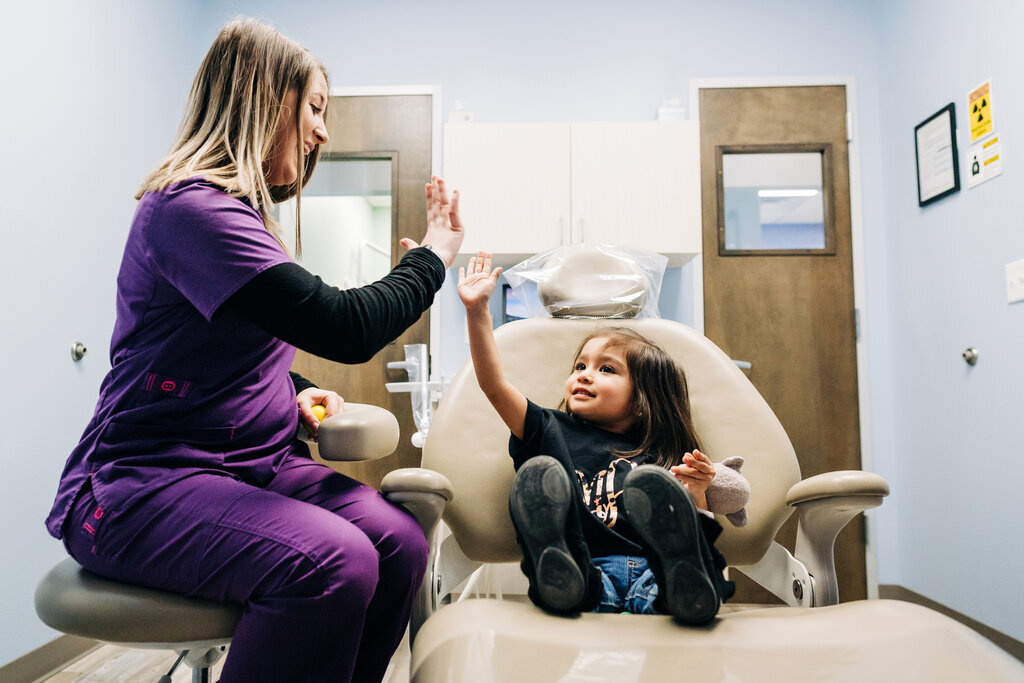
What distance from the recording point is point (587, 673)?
70cm

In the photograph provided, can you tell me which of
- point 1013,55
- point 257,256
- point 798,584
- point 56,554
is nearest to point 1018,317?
point 1013,55

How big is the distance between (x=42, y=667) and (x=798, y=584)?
1893 mm

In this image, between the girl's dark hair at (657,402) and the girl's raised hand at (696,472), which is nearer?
the girl's raised hand at (696,472)

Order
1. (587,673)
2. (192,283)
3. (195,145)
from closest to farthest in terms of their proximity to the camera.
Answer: (587,673)
(192,283)
(195,145)

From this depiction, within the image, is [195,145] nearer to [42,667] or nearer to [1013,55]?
[42,667]

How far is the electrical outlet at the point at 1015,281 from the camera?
1867mm

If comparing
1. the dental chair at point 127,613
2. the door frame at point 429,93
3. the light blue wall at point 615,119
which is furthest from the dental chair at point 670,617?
the door frame at point 429,93

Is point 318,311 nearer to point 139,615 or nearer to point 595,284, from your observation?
point 139,615

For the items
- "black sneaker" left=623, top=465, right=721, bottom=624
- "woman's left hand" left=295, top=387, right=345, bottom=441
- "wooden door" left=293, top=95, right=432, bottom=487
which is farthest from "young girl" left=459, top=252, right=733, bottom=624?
"wooden door" left=293, top=95, right=432, bottom=487

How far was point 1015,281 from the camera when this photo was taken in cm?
190

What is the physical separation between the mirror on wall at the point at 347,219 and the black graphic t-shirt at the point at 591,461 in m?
1.63

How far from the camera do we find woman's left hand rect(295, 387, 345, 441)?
1.09 metres

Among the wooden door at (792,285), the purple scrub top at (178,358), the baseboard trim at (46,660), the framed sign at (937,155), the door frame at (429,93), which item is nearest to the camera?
the purple scrub top at (178,358)

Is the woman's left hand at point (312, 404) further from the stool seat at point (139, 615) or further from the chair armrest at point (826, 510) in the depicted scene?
the chair armrest at point (826, 510)
